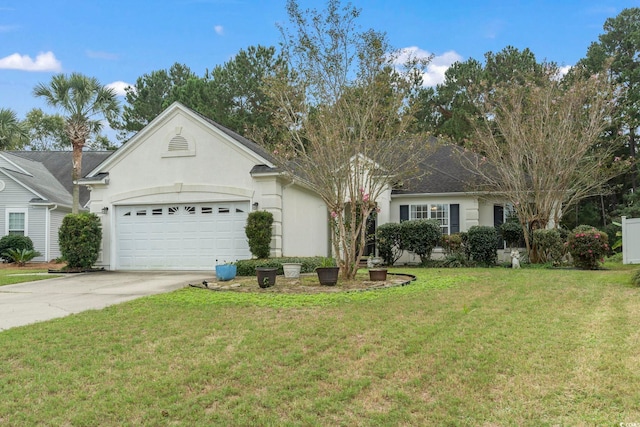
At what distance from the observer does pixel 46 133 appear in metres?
45.5

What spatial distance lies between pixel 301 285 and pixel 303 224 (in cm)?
632

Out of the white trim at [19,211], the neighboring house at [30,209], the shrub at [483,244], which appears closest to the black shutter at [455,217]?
the shrub at [483,244]

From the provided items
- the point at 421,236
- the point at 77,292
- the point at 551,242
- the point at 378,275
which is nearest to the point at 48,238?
the point at 77,292

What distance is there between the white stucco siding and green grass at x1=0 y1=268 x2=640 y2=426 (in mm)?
7598

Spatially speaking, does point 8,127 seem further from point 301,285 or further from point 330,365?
point 330,365

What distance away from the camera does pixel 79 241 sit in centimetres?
1513

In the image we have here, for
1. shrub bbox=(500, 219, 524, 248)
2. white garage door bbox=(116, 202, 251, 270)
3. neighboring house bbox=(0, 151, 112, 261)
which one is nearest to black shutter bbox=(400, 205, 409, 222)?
shrub bbox=(500, 219, 524, 248)

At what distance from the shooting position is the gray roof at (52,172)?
72.8 ft

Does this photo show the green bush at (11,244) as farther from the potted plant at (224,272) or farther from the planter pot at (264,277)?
the planter pot at (264,277)

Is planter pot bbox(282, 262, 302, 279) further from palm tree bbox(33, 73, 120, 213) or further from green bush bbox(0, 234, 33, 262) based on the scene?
green bush bbox(0, 234, 33, 262)

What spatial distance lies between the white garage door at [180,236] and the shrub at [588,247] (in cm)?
982

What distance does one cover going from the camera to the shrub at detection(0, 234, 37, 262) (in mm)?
20391

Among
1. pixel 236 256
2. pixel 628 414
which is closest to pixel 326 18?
pixel 236 256

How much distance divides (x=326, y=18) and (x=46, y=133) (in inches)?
1705
